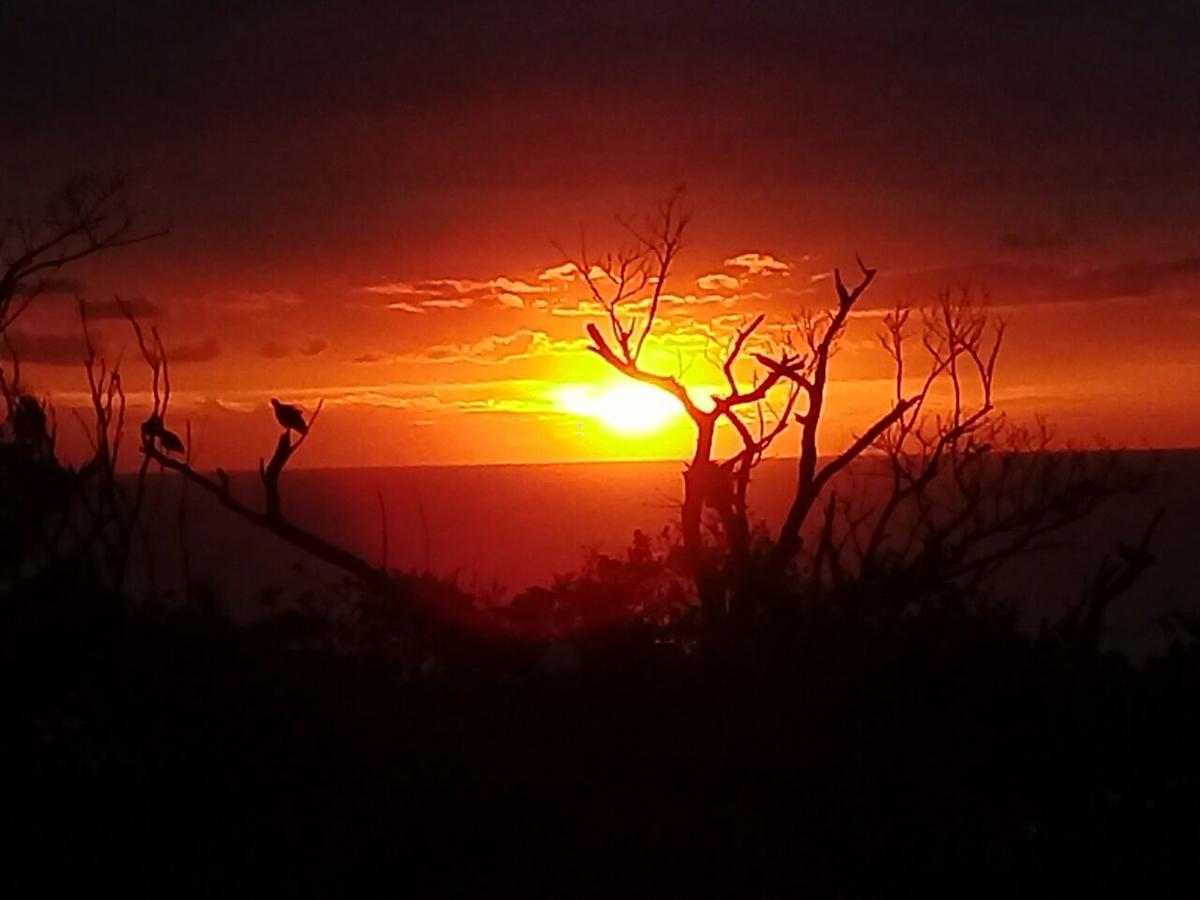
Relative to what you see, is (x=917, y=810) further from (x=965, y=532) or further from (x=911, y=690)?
(x=965, y=532)

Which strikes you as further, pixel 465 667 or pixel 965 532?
pixel 965 532

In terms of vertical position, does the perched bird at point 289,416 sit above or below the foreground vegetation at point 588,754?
above

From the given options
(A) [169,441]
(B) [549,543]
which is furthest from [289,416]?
A: (B) [549,543]

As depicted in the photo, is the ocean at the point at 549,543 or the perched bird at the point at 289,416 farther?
the ocean at the point at 549,543

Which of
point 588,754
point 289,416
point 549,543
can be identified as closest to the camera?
point 588,754

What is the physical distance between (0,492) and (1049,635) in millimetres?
9718

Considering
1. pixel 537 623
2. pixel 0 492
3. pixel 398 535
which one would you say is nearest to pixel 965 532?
pixel 537 623

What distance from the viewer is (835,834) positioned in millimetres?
8844

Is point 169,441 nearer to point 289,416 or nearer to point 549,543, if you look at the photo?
point 289,416

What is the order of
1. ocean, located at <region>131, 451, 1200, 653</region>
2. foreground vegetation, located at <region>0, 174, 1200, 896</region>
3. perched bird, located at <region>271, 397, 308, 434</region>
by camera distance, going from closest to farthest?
1. foreground vegetation, located at <region>0, 174, 1200, 896</region>
2. perched bird, located at <region>271, 397, 308, 434</region>
3. ocean, located at <region>131, 451, 1200, 653</region>

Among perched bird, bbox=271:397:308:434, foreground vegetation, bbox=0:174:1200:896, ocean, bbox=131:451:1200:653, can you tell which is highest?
perched bird, bbox=271:397:308:434

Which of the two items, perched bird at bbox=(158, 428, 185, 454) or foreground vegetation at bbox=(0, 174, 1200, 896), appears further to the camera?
perched bird at bbox=(158, 428, 185, 454)

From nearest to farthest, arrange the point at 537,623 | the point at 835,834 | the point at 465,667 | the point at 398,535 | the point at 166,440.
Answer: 1. the point at 835,834
2. the point at 465,667
3. the point at 537,623
4. the point at 166,440
5. the point at 398,535

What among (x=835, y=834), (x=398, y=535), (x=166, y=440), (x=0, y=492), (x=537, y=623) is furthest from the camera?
(x=398, y=535)
